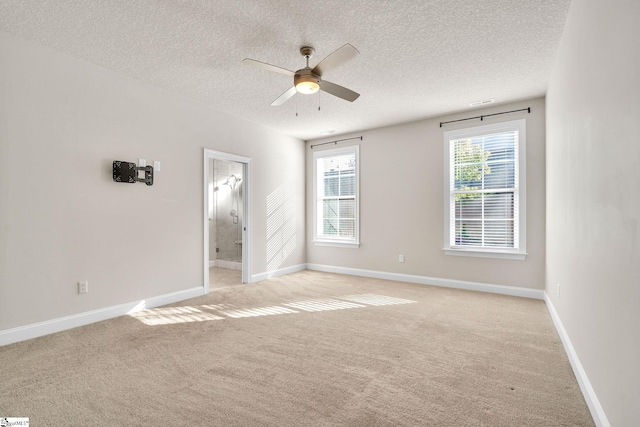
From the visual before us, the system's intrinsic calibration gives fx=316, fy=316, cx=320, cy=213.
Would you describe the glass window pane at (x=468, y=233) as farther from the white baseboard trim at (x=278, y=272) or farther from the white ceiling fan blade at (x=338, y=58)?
the white ceiling fan blade at (x=338, y=58)

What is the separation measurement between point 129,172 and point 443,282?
185 inches

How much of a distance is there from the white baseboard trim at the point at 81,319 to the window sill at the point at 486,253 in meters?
4.01

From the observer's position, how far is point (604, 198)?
5.39ft

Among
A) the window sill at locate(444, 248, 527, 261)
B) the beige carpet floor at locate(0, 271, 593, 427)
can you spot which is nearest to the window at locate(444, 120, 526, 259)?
the window sill at locate(444, 248, 527, 261)

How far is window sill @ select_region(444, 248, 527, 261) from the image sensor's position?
4.44 m

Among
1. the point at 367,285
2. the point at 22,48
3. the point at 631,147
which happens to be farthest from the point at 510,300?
the point at 22,48

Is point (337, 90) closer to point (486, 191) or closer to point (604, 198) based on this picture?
point (604, 198)

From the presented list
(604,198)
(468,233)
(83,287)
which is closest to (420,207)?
(468,233)

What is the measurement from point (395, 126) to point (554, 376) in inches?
170

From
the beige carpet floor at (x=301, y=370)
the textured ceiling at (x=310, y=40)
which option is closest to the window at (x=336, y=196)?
the textured ceiling at (x=310, y=40)

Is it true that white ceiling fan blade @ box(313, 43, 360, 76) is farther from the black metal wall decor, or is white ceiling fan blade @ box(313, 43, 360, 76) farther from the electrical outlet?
the electrical outlet

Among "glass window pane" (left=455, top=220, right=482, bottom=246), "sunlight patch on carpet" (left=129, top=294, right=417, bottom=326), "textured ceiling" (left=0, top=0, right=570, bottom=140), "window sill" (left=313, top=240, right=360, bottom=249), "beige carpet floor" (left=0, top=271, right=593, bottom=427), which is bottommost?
"sunlight patch on carpet" (left=129, top=294, right=417, bottom=326)

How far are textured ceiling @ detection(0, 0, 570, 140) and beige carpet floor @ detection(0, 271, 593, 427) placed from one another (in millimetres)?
2749

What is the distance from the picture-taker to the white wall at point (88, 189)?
288 centimetres
